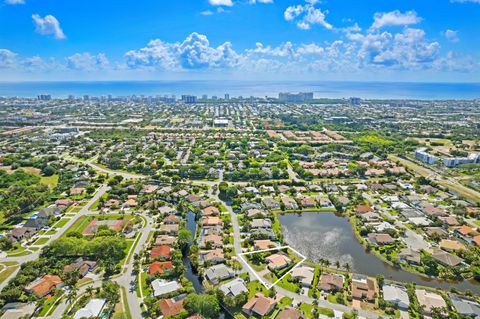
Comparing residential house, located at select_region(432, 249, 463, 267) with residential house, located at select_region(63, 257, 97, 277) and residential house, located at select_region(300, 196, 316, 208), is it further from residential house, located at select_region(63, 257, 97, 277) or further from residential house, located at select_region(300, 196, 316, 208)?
residential house, located at select_region(63, 257, 97, 277)

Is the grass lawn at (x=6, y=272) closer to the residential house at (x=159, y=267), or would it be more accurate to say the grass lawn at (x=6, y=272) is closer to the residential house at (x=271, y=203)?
the residential house at (x=159, y=267)

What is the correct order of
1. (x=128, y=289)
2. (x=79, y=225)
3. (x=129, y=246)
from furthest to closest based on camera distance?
1. (x=79, y=225)
2. (x=129, y=246)
3. (x=128, y=289)

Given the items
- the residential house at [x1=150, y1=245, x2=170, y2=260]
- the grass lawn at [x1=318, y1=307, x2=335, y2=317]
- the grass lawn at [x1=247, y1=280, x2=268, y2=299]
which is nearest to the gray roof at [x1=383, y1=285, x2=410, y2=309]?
the grass lawn at [x1=318, y1=307, x2=335, y2=317]

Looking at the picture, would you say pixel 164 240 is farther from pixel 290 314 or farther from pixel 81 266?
pixel 290 314

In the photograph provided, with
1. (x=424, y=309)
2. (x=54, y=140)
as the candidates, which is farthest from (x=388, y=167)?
(x=54, y=140)

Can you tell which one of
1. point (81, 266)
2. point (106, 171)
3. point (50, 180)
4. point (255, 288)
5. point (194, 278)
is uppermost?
point (106, 171)

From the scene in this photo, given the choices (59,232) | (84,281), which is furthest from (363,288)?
(59,232)

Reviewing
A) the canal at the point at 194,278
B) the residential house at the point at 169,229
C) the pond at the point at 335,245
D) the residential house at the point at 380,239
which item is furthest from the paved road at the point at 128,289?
the residential house at the point at 380,239
